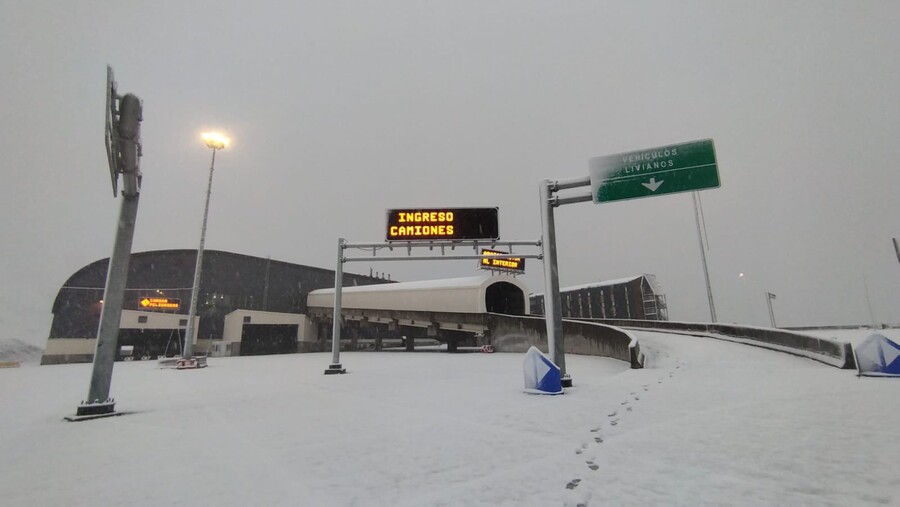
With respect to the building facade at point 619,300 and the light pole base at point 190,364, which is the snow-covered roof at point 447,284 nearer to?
the building facade at point 619,300

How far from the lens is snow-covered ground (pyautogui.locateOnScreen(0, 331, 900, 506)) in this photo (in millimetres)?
2939

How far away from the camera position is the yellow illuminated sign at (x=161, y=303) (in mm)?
35000

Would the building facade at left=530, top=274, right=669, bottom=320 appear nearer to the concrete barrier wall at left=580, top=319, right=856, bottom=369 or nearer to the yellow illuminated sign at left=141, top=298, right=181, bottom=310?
the concrete barrier wall at left=580, top=319, right=856, bottom=369

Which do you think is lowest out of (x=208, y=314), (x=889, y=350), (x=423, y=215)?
(x=889, y=350)

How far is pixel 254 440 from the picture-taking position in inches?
192

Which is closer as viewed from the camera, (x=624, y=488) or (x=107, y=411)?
(x=624, y=488)

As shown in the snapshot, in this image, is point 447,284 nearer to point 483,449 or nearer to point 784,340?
point 784,340

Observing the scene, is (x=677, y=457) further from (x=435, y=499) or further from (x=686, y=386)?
(x=686, y=386)

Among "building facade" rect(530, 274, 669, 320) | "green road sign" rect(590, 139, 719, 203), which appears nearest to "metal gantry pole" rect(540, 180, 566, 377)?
"green road sign" rect(590, 139, 719, 203)

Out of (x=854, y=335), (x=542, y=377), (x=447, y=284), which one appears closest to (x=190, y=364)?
(x=447, y=284)

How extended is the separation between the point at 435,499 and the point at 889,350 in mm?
11646

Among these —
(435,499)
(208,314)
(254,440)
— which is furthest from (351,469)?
(208,314)

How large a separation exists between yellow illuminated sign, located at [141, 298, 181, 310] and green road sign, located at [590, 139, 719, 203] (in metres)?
41.0

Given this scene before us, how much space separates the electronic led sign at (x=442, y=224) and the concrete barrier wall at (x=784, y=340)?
1044 centimetres
